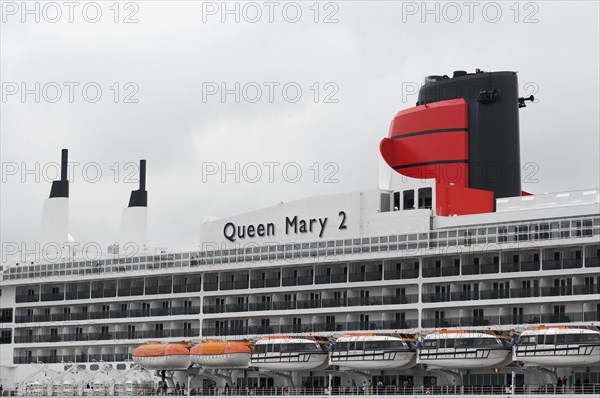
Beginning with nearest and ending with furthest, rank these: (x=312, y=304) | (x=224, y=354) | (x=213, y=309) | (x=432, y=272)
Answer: (x=432, y=272)
(x=224, y=354)
(x=312, y=304)
(x=213, y=309)

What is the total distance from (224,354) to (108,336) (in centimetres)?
1504

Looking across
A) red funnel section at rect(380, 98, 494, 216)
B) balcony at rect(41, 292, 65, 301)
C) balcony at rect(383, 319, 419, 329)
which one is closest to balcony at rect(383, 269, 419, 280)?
balcony at rect(383, 319, 419, 329)

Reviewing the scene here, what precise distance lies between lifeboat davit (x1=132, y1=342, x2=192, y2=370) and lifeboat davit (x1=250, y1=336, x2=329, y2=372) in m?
7.05

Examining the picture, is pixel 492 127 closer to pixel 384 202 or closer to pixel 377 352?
pixel 384 202

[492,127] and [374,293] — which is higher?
[492,127]

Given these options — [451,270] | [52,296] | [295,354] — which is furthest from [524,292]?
[52,296]

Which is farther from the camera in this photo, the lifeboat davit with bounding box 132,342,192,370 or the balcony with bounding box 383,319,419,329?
the lifeboat davit with bounding box 132,342,192,370

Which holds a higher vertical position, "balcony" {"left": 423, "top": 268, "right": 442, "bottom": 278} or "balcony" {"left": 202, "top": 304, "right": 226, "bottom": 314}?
"balcony" {"left": 423, "top": 268, "right": 442, "bottom": 278}

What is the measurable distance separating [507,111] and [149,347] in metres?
27.3

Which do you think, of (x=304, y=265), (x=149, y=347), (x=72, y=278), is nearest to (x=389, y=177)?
(x=304, y=265)

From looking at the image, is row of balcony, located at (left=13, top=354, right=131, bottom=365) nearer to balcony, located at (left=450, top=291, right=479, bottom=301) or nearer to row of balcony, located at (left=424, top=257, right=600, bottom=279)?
row of balcony, located at (left=424, top=257, right=600, bottom=279)

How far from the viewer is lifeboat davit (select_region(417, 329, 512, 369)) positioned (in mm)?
70688

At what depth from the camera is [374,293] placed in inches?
3108

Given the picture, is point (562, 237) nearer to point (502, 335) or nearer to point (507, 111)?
point (502, 335)
